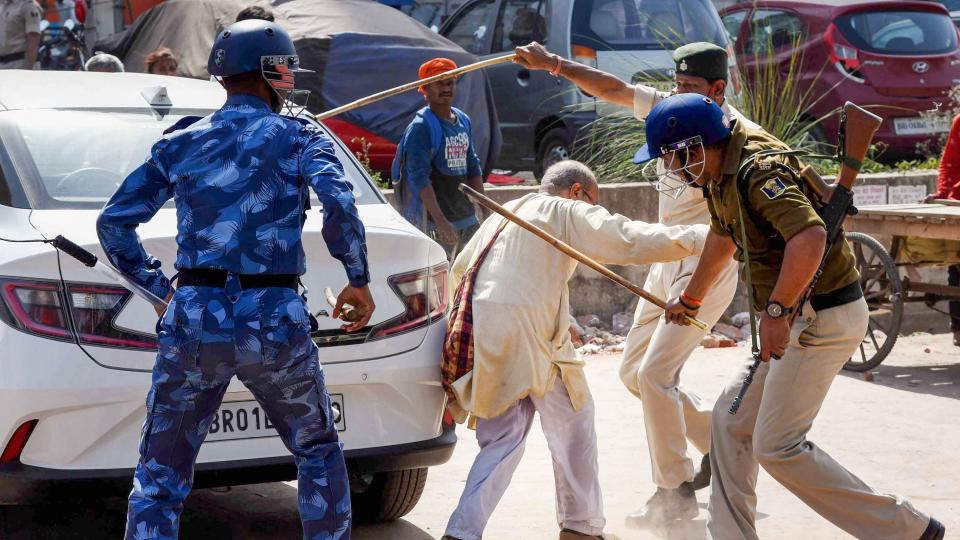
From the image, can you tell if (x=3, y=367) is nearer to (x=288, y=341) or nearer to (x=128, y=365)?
(x=128, y=365)

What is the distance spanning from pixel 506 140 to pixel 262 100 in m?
8.40

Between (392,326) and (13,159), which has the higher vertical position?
(13,159)

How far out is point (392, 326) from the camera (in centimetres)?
462

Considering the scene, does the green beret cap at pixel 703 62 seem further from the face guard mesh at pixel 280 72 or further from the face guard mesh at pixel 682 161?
the face guard mesh at pixel 280 72

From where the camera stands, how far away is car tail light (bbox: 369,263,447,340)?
15.1 feet

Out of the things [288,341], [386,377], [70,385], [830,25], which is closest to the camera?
[288,341]

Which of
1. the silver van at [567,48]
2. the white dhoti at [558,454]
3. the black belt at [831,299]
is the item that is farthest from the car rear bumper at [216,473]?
the silver van at [567,48]

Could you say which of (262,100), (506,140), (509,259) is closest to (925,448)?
(509,259)

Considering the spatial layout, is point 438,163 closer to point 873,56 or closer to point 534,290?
point 534,290

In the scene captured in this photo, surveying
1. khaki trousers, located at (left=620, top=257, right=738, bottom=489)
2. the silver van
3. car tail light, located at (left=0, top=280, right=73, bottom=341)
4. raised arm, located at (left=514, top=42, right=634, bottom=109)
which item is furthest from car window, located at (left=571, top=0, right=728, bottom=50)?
car tail light, located at (left=0, top=280, right=73, bottom=341)

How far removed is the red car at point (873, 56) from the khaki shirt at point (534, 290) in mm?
7667

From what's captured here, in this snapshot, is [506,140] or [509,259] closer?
[509,259]

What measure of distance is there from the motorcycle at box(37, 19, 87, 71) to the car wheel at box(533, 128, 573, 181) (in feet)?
18.3

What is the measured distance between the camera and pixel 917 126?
479 inches
